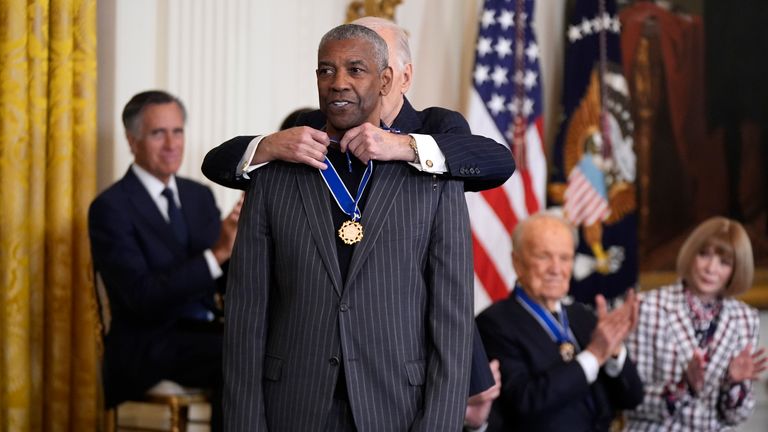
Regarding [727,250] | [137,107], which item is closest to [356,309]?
[137,107]

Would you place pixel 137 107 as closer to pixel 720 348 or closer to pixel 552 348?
pixel 552 348

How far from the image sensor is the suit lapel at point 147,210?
524 centimetres

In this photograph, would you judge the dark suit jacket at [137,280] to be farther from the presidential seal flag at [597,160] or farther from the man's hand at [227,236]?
the presidential seal flag at [597,160]

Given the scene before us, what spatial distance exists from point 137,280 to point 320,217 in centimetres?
222

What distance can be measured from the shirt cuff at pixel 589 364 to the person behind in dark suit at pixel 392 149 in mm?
1709

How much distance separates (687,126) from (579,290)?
1.70 metres

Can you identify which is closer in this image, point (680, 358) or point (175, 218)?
point (175, 218)

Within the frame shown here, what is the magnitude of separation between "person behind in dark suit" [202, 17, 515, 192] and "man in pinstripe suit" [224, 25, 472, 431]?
0.18 ft

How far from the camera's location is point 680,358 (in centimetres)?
596

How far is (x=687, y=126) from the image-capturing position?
847 cm

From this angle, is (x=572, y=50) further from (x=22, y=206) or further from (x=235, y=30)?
(x=22, y=206)

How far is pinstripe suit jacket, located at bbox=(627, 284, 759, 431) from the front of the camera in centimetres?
586

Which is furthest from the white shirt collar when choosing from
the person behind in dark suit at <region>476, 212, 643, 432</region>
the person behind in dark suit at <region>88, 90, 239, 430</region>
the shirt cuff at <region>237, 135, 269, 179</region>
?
the shirt cuff at <region>237, 135, 269, 179</region>

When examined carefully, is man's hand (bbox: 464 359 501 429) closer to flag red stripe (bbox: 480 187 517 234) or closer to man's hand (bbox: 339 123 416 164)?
man's hand (bbox: 339 123 416 164)
